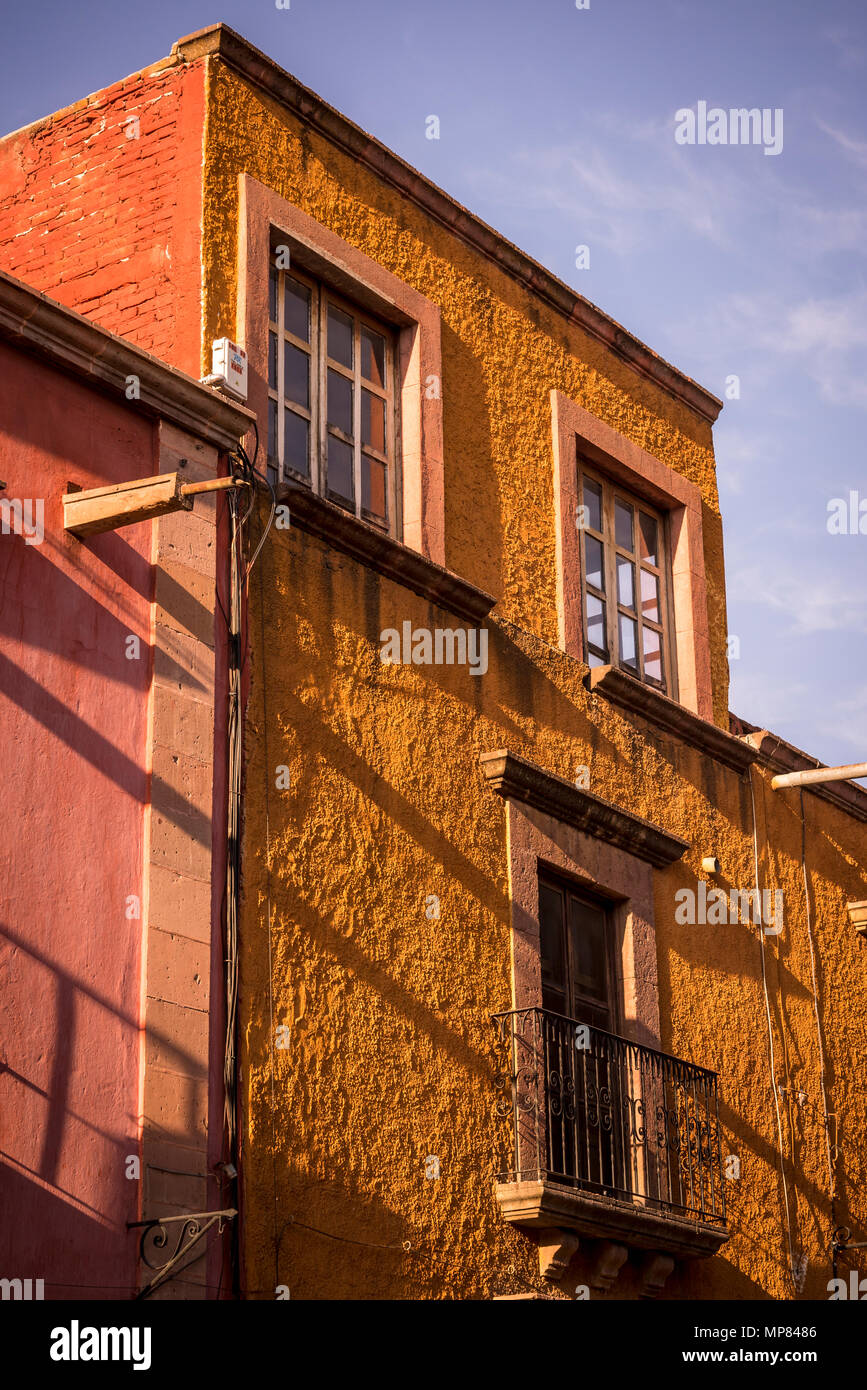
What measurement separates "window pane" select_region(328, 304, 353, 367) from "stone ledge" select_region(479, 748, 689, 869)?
99.8 inches

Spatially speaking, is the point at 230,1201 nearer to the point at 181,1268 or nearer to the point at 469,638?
the point at 181,1268

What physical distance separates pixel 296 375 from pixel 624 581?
3.40 m

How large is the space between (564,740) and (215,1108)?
13.6ft

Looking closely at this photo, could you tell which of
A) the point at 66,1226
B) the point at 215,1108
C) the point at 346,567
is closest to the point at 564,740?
the point at 346,567

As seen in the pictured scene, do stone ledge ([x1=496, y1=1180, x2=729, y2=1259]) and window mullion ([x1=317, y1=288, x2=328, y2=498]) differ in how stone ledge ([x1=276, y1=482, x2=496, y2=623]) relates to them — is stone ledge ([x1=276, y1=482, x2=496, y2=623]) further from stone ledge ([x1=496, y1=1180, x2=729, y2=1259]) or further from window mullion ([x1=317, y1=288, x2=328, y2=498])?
stone ledge ([x1=496, y1=1180, x2=729, y2=1259])

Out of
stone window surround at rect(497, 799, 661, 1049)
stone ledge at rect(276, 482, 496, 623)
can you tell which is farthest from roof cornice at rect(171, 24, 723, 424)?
stone window surround at rect(497, 799, 661, 1049)

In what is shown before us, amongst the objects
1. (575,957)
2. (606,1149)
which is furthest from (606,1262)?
(575,957)

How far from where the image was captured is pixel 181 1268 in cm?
885

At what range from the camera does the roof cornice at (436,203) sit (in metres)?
11.8

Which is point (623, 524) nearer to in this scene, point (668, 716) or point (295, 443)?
point (668, 716)

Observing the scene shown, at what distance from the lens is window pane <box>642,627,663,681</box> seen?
14.2 m

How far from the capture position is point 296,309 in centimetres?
1191

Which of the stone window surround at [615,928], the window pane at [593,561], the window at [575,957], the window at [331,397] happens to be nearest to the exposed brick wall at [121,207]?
the window at [331,397]

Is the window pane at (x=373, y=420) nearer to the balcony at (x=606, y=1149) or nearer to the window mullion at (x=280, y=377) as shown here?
the window mullion at (x=280, y=377)
